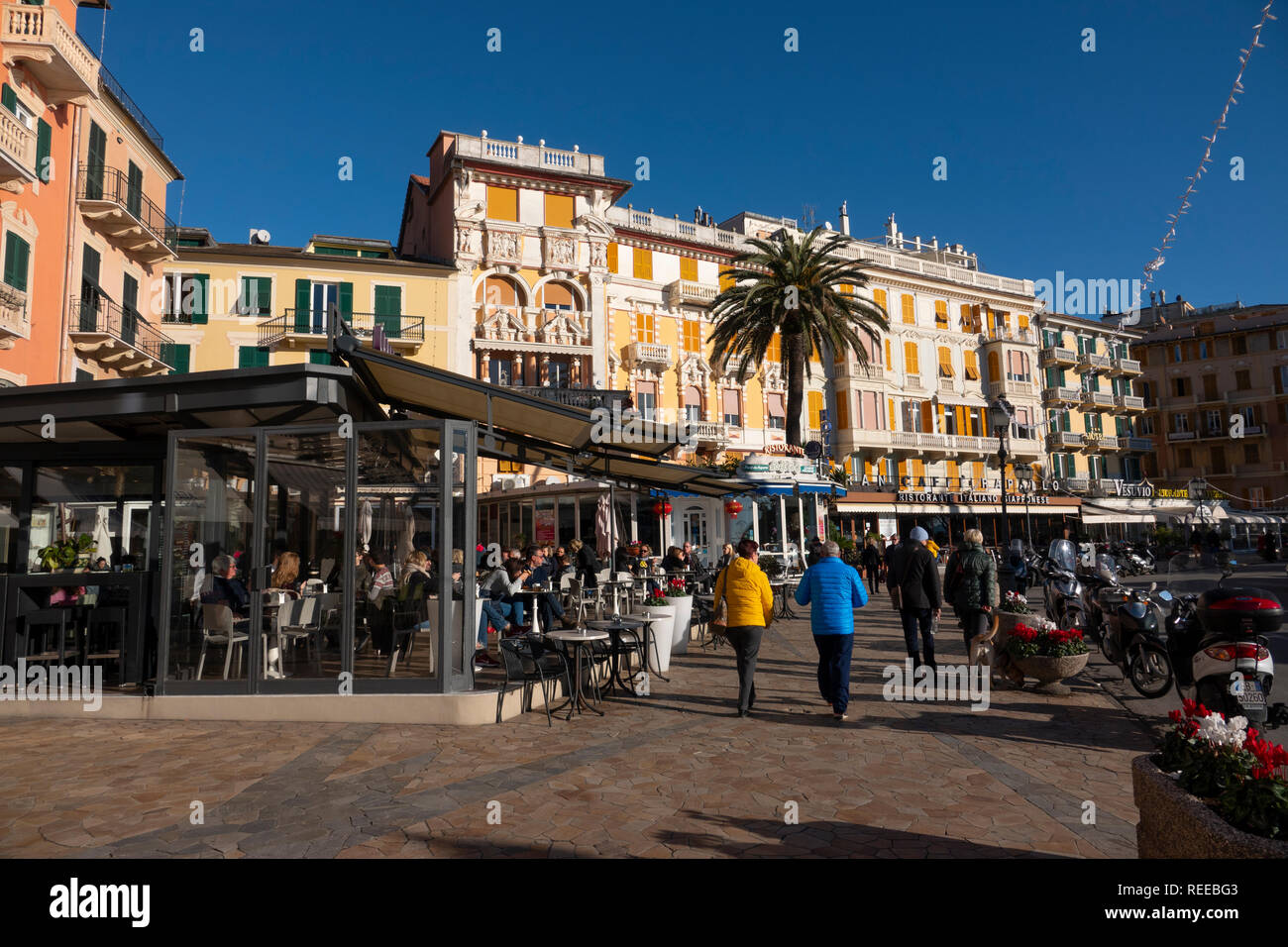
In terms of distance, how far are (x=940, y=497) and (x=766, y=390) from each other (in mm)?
8614

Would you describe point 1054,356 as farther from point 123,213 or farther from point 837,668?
point 837,668

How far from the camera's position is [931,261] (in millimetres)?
40344

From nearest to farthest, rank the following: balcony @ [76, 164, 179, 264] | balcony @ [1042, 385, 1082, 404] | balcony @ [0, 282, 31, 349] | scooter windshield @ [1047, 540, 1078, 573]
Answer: scooter windshield @ [1047, 540, 1078, 573] < balcony @ [0, 282, 31, 349] < balcony @ [76, 164, 179, 264] < balcony @ [1042, 385, 1082, 404]

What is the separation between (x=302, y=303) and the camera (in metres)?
27.0

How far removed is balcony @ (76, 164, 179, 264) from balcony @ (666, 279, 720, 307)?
58.5ft

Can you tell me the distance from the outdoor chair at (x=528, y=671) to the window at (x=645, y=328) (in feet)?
83.1

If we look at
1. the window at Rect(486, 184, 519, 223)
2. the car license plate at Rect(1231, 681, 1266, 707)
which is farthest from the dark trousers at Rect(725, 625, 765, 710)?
the window at Rect(486, 184, 519, 223)

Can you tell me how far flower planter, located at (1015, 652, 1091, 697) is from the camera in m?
8.05

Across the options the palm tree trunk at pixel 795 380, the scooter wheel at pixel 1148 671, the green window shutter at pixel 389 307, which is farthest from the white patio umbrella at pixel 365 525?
the green window shutter at pixel 389 307

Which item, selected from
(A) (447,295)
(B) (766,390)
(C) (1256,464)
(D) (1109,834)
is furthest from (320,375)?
(C) (1256,464)

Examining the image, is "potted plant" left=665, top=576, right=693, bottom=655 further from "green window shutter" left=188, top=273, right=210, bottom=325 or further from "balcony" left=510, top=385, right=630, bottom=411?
"green window shutter" left=188, top=273, right=210, bottom=325

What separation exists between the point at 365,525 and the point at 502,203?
25.0 metres

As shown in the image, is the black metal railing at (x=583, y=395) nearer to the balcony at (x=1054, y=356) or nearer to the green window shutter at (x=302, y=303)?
the green window shutter at (x=302, y=303)

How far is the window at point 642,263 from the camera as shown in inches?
1278
